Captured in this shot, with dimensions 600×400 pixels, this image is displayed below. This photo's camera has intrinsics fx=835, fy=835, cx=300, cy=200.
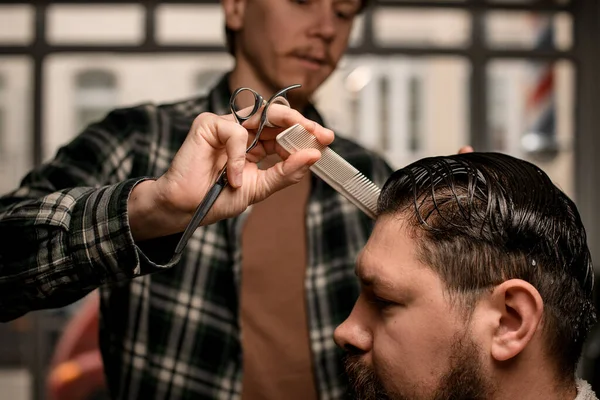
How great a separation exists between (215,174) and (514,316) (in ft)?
1.83

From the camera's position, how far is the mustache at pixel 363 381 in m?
1.47

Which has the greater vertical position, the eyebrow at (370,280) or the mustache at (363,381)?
the eyebrow at (370,280)

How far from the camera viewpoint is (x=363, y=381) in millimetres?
1486

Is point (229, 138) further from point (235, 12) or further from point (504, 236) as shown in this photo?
point (235, 12)

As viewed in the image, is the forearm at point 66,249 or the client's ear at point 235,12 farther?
the client's ear at point 235,12

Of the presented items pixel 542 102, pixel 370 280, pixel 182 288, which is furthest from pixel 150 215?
pixel 542 102

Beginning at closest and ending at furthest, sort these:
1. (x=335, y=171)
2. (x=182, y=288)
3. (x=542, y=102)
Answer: (x=335, y=171) → (x=182, y=288) → (x=542, y=102)

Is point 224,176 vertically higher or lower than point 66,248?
higher

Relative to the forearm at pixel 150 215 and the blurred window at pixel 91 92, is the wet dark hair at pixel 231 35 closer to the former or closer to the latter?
the forearm at pixel 150 215

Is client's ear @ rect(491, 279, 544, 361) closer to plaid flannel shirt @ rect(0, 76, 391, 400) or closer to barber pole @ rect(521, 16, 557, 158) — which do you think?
plaid flannel shirt @ rect(0, 76, 391, 400)

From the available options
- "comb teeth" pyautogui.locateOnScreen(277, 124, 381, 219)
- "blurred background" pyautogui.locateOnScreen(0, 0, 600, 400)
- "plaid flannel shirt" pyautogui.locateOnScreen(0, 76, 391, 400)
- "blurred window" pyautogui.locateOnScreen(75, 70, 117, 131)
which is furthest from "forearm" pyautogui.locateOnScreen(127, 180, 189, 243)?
"blurred window" pyautogui.locateOnScreen(75, 70, 117, 131)

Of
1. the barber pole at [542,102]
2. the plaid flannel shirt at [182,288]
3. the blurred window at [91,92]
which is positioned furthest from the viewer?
the blurred window at [91,92]

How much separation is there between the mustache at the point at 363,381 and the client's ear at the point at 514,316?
210mm

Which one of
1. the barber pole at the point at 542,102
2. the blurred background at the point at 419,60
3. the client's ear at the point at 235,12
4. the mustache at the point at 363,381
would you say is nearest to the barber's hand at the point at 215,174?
the mustache at the point at 363,381
